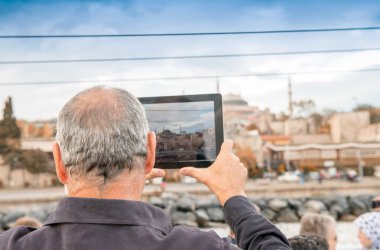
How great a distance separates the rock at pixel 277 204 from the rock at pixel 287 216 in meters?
0.35

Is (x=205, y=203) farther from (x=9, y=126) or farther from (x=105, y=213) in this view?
(x=105, y=213)

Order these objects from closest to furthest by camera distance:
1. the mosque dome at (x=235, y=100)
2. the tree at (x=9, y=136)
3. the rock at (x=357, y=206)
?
the rock at (x=357, y=206) < the tree at (x=9, y=136) < the mosque dome at (x=235, y=100)

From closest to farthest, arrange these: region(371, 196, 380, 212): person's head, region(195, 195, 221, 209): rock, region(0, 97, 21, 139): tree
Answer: region(371, 196, 380, 212): person's head, region(195, 195, 221, 209): rock, region(0, 97, 21, 139): tree

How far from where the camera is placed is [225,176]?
1112 mm

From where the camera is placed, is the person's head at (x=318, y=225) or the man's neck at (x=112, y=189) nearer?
the man's neck at (x=112, y=189)

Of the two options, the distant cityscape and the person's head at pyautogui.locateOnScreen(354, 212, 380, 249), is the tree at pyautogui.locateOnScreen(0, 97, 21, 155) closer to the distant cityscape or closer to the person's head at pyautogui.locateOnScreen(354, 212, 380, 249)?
the distant cityscape

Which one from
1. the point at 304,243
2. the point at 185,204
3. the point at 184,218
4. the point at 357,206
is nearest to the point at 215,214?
the point at 184,218

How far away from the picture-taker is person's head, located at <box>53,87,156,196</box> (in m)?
0.98

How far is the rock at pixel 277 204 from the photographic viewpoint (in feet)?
92.3

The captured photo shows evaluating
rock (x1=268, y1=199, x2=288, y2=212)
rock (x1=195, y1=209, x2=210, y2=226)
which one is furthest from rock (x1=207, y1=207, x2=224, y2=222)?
rock (x1=268, y1=199, x2=288, y2=212)

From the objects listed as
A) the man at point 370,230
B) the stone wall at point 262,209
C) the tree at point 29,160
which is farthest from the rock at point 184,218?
the man at point 370,230

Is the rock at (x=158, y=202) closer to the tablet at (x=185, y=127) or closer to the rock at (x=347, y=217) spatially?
the rock at (x=347, y=217)

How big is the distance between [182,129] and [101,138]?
490 mm

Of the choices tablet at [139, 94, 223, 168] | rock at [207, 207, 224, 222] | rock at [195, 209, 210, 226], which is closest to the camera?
tablet at [139, 94, 223, 168]
